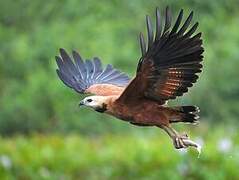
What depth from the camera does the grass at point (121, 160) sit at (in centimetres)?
998

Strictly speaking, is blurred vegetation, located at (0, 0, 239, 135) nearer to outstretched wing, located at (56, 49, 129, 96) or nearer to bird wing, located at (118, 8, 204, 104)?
outstretched wing, located at (56, 49, 129, 96)

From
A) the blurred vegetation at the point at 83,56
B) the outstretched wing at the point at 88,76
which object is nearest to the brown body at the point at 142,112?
the outstretched wing at the point at 88,76

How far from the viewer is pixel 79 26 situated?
12125 mm

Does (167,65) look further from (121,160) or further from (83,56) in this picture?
(83,56)

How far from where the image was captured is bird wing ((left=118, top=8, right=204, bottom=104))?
5613 millimetres

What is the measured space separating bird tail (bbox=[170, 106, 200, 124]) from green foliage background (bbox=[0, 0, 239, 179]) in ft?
6.83

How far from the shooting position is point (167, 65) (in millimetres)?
5746

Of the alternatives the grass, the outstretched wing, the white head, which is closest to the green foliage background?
the grass

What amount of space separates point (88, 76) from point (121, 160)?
359 cm

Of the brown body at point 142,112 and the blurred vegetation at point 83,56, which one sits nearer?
the brown body at point 142,112

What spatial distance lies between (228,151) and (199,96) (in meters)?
4.94

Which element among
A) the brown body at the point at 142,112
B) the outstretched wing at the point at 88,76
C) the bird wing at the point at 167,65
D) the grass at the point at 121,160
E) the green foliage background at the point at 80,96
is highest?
the green foliage background at the point at 80,96

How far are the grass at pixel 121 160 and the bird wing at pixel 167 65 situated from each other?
410 cm

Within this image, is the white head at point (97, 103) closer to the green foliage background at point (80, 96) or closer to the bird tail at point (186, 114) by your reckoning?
the bird tail at point (186, 114)
